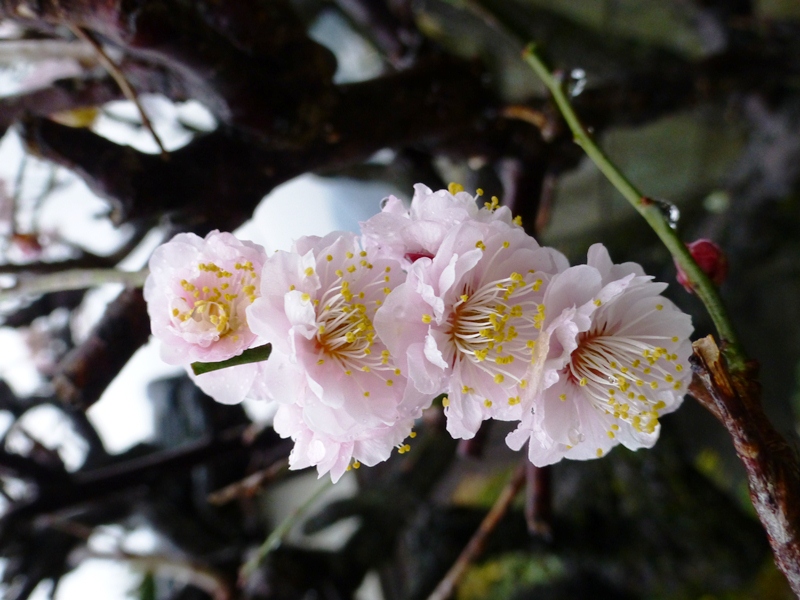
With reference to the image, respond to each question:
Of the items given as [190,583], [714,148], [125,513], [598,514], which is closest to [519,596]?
[598,514]

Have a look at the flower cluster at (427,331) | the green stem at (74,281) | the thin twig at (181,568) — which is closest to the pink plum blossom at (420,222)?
the flower cluster at (427,331)

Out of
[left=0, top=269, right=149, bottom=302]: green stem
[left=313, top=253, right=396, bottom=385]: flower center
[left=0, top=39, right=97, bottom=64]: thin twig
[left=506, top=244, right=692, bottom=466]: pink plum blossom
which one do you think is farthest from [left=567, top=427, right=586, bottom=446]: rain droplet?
[left=0, top=39, right=97, bottom=64]: thin twig

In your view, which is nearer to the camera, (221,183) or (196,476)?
(221,183)

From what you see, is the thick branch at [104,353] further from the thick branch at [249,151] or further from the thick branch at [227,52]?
the thick branch at [227,52]

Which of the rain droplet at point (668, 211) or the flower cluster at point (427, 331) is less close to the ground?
the rain droplet at point (668, 211)

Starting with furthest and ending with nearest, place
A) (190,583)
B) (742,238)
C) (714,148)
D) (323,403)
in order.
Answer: (714,148) → (742,238) → (190,583) → (323,403)

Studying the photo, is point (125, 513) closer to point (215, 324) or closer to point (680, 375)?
point (215, 324)
